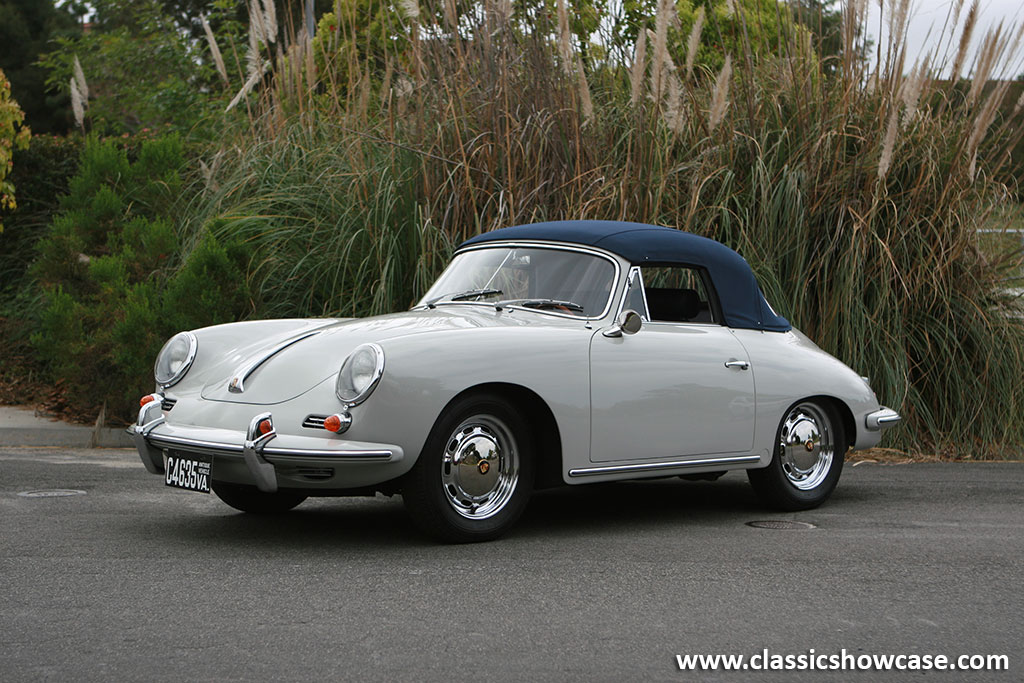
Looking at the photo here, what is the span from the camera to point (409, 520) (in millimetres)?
6004

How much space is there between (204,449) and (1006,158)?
23.7ft

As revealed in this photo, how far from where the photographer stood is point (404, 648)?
3.78 m

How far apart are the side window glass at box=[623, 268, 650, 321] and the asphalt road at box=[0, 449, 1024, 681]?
3.52 ft

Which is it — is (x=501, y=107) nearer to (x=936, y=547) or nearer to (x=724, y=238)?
(x=724, y=238)

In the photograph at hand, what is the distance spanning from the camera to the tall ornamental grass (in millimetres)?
8914

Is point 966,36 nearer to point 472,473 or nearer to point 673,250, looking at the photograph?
point 673,250

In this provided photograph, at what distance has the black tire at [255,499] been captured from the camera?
6.00 m

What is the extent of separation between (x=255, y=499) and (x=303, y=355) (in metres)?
1.06

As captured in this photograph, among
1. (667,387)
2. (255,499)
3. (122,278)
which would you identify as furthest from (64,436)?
(667,387)

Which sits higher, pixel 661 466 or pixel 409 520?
pixel 661 466

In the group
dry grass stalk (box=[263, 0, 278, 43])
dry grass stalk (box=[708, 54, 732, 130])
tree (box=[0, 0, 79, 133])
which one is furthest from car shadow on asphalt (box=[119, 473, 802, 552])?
tree (box=[0, 0, 79, 133])

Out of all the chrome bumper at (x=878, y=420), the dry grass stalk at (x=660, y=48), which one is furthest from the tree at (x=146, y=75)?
the chrome bumper at (x=878, y=420)

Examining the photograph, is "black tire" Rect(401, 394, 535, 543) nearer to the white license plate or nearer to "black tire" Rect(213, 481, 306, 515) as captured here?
the white license plate

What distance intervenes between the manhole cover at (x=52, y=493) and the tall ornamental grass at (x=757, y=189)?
108 inches
